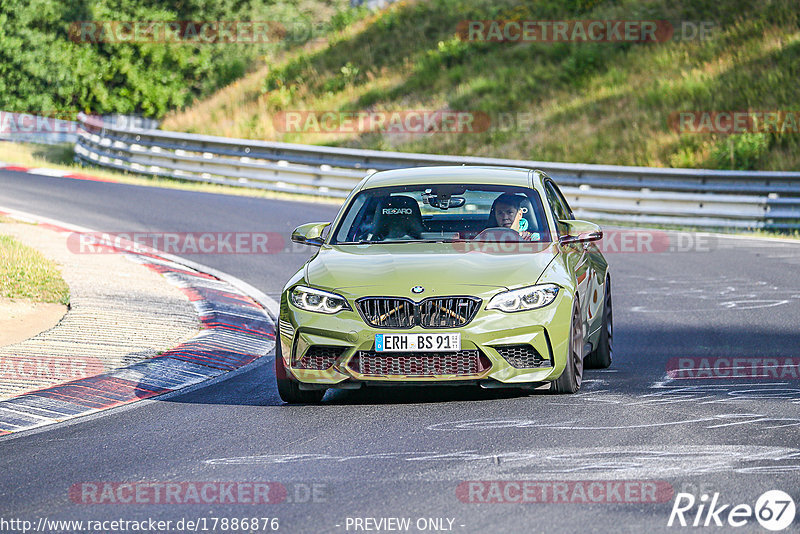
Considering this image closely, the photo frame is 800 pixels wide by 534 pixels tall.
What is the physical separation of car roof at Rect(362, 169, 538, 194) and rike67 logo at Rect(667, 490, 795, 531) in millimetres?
4330

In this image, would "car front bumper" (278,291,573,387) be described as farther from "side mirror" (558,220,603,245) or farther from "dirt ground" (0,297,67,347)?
"dirt ground" (0,297,67,347)

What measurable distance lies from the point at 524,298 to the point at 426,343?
754 millimetres

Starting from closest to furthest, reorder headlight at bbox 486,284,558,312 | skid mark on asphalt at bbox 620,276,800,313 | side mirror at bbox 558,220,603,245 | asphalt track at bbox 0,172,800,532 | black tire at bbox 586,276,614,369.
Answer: asphalt track at bbox 0,172,800,532
headlight at bbox 486,284,558,312
side mirror at bbox 558,220,603,245
black tire at bbox 586,276,614,369
skid mark on asphalt at bbox 620,276,800,313

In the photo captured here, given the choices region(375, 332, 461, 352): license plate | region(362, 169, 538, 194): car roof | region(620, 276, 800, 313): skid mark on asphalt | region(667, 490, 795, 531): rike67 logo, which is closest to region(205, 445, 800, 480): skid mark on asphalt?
region(667, 490, 795, 531): rike67 logo

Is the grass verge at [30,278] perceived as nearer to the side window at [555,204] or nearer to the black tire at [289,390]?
the black tire at [289,390]

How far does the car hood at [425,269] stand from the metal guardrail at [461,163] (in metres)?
12.5

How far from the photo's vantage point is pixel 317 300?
27.9 ft

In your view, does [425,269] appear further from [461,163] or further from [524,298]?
[461,163]

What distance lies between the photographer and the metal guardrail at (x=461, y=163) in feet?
72.9

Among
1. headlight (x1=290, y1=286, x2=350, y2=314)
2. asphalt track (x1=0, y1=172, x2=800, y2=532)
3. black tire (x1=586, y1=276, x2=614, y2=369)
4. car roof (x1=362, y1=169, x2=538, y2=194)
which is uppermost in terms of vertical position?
car roof (x1=362, y1=169, x2=538, y2=194)

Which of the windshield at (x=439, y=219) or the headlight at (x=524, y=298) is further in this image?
the windshield at (x=439, y=219)

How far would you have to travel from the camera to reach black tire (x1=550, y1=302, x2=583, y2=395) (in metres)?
8.57

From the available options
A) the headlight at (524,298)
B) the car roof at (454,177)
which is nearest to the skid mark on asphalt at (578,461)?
the headlight at (524,298)

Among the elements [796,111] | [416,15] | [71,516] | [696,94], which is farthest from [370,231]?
[416,15]
